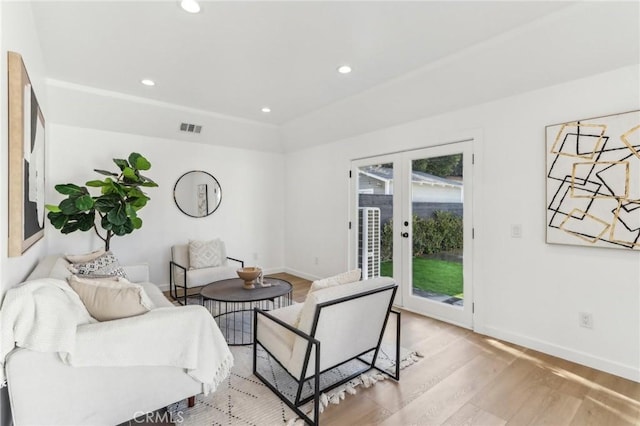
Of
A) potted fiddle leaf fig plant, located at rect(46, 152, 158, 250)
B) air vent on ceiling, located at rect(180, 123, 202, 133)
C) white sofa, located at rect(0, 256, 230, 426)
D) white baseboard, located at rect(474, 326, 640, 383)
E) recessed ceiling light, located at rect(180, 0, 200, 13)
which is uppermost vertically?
recessed ceiling light, located at rect(180, 0, 200, 13)

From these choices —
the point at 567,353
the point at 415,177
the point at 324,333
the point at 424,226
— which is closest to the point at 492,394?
the point at 567,353

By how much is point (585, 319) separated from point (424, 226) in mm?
1704

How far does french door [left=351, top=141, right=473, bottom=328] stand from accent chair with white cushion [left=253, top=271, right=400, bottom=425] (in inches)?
60.9

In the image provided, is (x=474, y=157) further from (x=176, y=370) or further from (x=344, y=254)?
(x=176, y=370)

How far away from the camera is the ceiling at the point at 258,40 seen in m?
2.18

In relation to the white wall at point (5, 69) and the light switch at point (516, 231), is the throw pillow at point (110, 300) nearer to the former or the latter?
the white wall at point (5, 69)

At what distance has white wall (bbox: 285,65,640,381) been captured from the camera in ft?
7.91

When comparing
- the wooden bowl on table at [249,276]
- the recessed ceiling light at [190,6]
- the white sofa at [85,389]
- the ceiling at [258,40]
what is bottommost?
the white sofa at [85,389]

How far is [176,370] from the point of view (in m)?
1.75

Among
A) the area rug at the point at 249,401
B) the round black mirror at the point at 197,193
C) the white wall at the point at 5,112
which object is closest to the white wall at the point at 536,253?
the area rug at the point at 249,401

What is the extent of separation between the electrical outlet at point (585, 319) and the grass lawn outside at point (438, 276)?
1043mm

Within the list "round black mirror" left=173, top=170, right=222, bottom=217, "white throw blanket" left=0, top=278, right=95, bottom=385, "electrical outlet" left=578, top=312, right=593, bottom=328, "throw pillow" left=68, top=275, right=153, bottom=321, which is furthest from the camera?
"round black mirror" left=173, top=170, right=222, bottom=217

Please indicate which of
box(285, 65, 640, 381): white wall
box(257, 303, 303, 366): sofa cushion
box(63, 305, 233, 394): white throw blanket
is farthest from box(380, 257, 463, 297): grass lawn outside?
box(63, 305, 233, 394): white throw blanket

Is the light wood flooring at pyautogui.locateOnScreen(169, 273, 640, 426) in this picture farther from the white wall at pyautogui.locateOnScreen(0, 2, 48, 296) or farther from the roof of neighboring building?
the white wall at pyautogui.locateOnScreen(0, 2, 48, 296)
